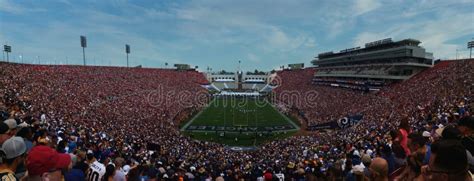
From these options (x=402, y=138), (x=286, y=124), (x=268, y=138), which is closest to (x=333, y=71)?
(x=286, y=124)

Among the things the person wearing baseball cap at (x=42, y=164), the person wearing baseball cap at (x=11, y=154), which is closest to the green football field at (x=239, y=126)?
the person wearing baseball cap at (x=42, y=164)

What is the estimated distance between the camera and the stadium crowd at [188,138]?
11.9 feet

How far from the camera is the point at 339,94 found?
164ft

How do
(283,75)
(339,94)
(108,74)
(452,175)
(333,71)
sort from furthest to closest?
(283,75)
(333,71)
(108,74)
(339,94)
(452,175)

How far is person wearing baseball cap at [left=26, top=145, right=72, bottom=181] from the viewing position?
10.3ft

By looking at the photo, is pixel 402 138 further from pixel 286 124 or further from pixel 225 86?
pixel 225 86

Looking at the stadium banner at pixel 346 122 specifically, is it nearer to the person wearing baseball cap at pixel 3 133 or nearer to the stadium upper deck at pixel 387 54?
the stadium upper deck at pixel 387 54

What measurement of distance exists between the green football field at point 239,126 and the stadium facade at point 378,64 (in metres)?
17.2

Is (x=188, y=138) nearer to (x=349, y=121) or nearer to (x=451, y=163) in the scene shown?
(x=349, y=121)

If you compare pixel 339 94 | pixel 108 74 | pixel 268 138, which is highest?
pixel 108 74

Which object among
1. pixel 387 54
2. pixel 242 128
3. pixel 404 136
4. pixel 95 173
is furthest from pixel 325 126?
pixel 95 173

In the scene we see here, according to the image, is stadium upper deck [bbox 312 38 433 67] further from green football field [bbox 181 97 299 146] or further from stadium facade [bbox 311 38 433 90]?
green football field [bbox 181 97 299 146]

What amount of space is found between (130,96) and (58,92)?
12.9 meters

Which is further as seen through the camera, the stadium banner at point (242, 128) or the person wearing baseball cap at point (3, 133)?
the stadium banner at point (242, 128)
